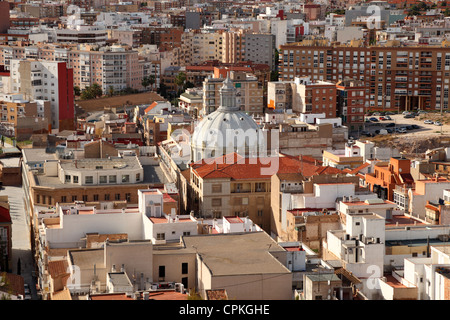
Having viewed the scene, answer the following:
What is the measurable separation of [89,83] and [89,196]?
2878cm

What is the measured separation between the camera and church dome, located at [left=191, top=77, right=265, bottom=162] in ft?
97.2

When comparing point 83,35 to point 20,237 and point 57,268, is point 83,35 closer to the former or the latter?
point 20,237

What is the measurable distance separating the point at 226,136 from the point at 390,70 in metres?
22.3

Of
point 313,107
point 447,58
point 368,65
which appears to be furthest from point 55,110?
point 447,58

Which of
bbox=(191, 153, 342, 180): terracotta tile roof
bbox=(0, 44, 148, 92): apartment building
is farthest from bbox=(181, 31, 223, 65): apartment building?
bbox=(191, 153, 342, 180): terracotta tile roof

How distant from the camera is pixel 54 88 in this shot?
43.4 m

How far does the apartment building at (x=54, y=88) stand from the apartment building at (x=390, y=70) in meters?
12.7

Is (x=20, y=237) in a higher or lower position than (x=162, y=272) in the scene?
lower

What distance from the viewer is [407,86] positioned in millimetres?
50250

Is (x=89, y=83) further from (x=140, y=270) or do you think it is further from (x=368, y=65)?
(x=140, y=270)

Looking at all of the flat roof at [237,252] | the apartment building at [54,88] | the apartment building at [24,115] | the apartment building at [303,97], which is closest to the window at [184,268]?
the flat roof at [237,252]

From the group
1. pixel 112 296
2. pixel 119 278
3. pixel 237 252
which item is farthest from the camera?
pixel 237 252

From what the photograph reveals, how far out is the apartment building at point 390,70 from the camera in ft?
164

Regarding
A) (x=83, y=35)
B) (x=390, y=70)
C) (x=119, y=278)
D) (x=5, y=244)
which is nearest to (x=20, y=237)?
(x=5, y=244)
